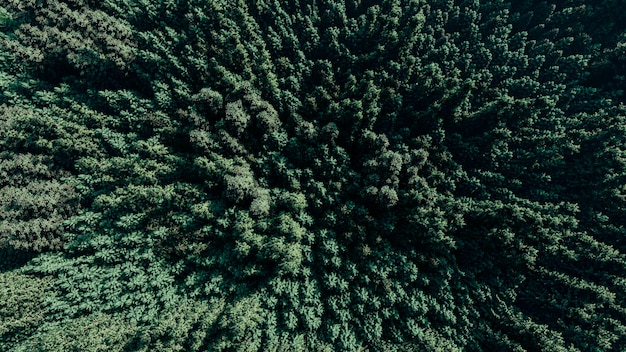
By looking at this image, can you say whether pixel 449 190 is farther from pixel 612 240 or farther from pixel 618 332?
pixel 618 332

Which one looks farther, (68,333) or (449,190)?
(449,190)

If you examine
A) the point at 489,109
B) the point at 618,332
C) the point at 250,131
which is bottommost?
the point at 618,332

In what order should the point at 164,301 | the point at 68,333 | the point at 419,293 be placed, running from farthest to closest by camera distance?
1. the point at 419,293
2. the point at 164,301
3. the point at 68,333

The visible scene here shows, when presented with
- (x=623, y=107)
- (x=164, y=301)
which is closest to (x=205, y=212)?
(x=164, y=301)

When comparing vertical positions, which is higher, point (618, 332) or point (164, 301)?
point (618, 332)

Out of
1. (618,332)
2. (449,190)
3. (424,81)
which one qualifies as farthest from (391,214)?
(618,332)

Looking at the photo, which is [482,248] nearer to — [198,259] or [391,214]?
[391,214]

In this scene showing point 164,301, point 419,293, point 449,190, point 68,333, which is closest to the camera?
point 68,333
